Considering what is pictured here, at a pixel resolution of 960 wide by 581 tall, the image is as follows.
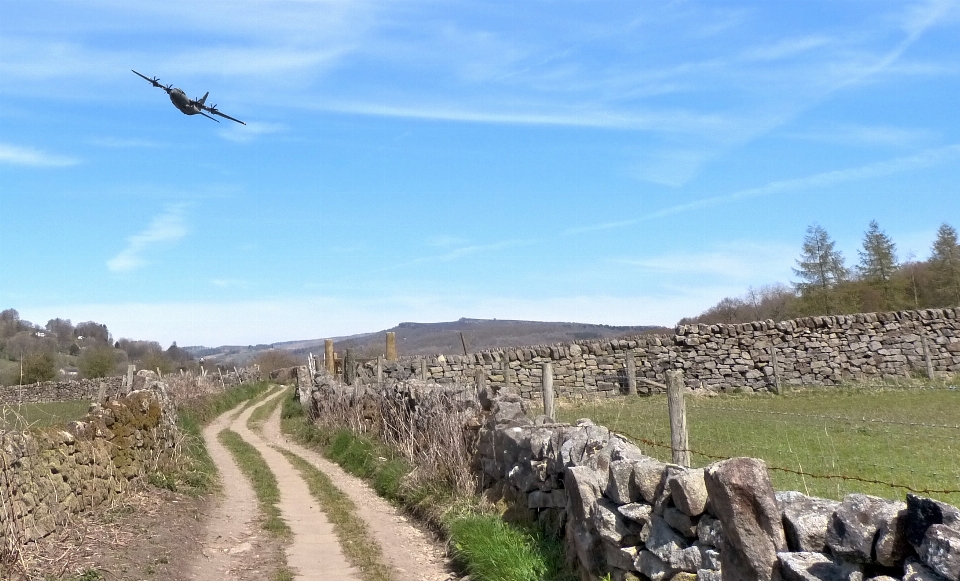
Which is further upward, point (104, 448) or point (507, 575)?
point (104, 448)

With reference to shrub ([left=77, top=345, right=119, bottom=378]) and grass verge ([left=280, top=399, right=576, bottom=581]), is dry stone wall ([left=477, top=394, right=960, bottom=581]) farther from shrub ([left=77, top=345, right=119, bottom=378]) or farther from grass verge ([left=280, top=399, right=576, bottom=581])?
shrub ([left=77, top=345, right=119, bottom=378])

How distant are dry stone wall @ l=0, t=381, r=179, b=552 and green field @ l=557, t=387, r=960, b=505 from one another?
18.6ft

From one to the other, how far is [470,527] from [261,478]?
655 cm

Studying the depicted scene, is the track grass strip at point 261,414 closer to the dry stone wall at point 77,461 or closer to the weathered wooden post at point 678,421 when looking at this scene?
the dry stone wall at point 77,461

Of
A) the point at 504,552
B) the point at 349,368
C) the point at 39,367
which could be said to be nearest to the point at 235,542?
the point at 504,552

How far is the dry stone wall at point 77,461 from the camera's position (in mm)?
7227

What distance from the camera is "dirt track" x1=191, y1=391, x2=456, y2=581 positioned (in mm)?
7738

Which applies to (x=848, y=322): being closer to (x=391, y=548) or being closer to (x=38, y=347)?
(x=391, y=548)

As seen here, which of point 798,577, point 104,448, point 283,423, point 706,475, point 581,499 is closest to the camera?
point 798,577

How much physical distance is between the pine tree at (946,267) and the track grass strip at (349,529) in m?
30.4

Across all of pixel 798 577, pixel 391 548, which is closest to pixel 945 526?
pixel 798 577

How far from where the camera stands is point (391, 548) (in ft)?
28.1

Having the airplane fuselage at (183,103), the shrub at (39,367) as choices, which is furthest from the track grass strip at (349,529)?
the shrub at (39,367)

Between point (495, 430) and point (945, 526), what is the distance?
254 inches
